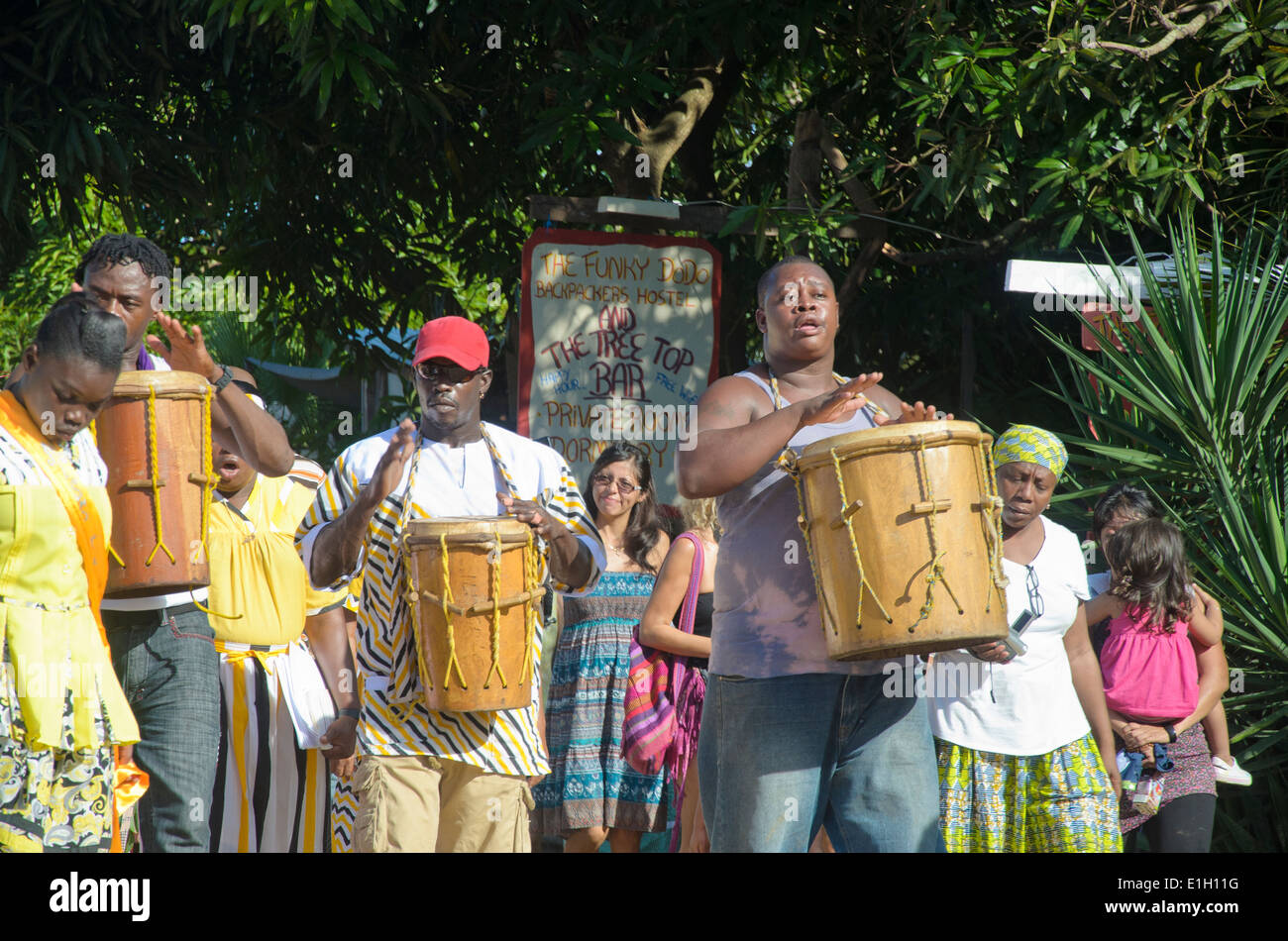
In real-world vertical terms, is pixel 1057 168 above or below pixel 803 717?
above

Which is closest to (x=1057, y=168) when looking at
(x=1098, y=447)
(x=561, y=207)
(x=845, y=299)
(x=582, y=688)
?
(x=1098, y=447)

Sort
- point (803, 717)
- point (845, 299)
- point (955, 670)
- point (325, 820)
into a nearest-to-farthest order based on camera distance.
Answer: point (803, 717)
point (955, 670)
point (325, 820)
point (845, 299)

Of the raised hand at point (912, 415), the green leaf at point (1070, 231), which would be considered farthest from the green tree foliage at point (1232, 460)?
the raised hand at point (912, 415)

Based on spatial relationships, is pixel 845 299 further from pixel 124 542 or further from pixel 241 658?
pixel 124 542

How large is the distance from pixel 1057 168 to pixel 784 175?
10.1 feet

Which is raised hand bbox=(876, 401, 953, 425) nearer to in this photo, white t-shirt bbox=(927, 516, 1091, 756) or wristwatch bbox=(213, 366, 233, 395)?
white t-shirt bbox=(927, 516, 1091, 756)

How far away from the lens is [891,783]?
3803mm

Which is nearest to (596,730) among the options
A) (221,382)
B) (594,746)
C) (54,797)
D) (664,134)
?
(594,746)

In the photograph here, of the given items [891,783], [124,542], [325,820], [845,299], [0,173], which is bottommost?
[325,820]

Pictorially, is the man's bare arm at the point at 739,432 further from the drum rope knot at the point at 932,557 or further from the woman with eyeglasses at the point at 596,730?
the woman with eyeglasses at the point at 596,730

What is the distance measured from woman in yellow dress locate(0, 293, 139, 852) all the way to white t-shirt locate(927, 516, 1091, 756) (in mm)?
2471

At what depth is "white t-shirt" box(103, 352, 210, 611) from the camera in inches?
164

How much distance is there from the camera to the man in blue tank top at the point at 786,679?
12.3 feet

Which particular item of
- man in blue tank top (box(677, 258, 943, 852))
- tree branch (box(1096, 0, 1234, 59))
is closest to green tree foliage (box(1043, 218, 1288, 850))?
tree branch (box(1096, 0, 1234, 59))
